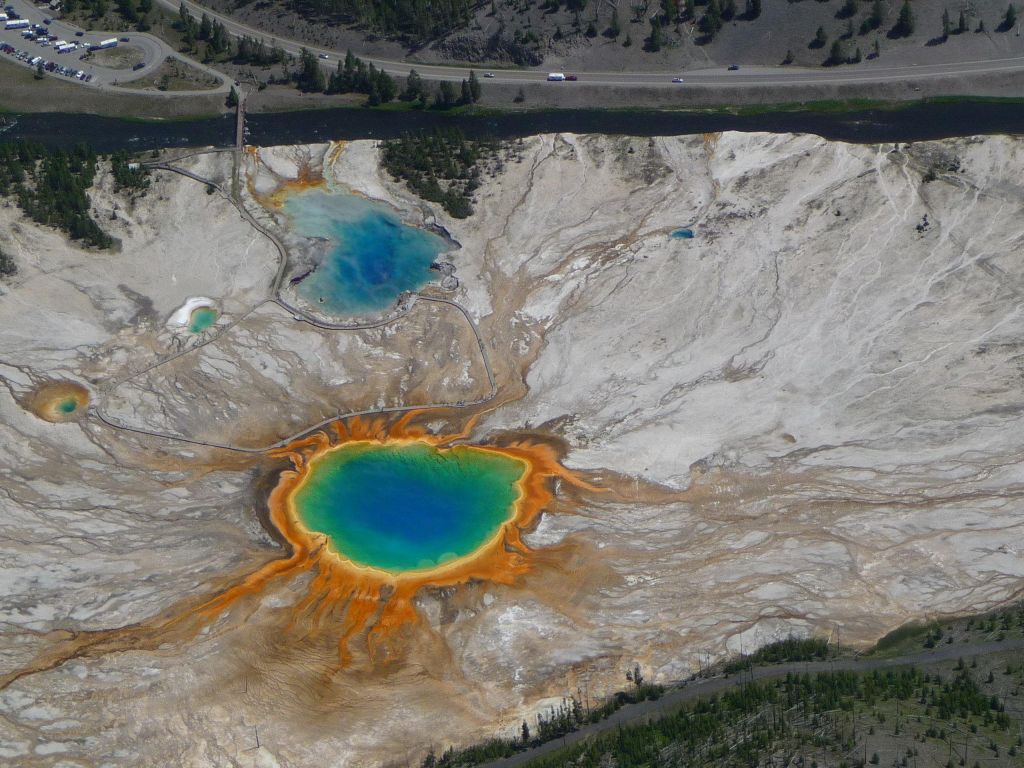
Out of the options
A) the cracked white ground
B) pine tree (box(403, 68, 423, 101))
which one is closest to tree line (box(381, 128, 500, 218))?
the cracked white ground

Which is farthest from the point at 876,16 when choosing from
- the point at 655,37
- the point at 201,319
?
the point at 201,319

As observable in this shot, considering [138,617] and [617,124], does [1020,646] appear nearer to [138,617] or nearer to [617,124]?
[138,617]

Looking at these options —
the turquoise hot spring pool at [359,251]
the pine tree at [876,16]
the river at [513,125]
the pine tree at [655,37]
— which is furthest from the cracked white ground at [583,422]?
the pine tree at [876,16]

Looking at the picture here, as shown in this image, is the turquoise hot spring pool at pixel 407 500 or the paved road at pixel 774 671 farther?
the turquoise hot spring pool at pixel 407 500

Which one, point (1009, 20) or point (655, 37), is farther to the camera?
point (655, 37)

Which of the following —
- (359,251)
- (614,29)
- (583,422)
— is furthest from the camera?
(614,29)

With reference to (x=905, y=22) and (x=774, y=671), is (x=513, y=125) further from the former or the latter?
(x=774, y=671)

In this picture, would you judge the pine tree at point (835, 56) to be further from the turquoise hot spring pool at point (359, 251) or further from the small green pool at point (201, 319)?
the small green pool at point (201, 319)

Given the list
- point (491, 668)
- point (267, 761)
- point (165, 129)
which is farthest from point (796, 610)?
point (165, 129)
